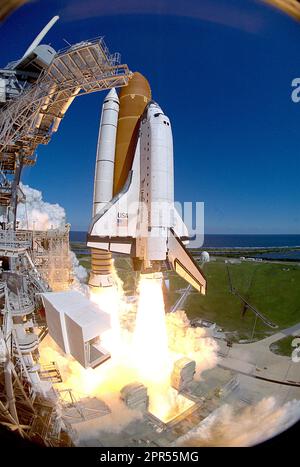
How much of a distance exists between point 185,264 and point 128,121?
5101 mm

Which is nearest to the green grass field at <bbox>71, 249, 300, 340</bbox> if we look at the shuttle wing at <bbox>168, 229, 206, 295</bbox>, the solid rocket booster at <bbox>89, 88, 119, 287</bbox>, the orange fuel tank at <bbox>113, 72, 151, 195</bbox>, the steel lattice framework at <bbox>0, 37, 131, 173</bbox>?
the shuttle wing at <bbox>168, 229, 206, 295</bbox>

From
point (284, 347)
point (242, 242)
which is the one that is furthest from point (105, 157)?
point (242, 242)

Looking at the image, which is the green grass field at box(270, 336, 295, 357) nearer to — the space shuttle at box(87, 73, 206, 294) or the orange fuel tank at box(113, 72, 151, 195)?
the space shuttle at box(87, 73, 206, 294)

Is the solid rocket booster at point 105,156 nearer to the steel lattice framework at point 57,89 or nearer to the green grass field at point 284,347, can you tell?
the steel lattice framework at point 57,89

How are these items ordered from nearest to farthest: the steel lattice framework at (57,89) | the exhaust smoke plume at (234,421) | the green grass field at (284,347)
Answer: the exhaust smoke plume at (234,421) → the steel lattice framework at (57,89) → the green grass field at (284,347)

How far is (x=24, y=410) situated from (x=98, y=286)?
163 inches

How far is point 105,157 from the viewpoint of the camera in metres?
8.10

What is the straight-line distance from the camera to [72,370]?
7.66m

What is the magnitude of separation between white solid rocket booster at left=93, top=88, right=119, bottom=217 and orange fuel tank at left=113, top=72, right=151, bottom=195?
0.82 feet

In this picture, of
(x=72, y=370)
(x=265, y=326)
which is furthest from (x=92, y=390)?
(x=265, y=326)

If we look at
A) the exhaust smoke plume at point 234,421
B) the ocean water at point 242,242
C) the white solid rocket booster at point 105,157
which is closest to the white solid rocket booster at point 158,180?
the white solid rocket booster at point 105,157

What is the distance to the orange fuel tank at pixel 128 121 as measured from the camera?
831cm

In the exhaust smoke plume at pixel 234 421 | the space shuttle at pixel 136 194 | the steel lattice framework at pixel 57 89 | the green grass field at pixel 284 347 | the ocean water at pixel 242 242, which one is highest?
the steel lattice framework at pixel 57 89

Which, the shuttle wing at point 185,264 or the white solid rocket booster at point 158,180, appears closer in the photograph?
the white solid rocket booster at point 158,180
